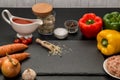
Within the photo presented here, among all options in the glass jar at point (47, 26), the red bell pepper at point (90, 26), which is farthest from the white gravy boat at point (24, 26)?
the red bell pepper at point (90, 26)

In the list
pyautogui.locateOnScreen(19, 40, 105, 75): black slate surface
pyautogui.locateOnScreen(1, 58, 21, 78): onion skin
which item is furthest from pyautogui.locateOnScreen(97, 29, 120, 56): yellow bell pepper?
pyautogui.locateOnScreen(1, 58, 21, 78): onion skin

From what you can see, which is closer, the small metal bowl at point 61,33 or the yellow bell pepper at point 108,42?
the yellow bell pepper at point 108,42

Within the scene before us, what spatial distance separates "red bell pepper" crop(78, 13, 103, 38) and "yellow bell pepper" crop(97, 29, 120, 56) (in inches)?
2.4

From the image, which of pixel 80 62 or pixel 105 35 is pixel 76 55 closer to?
pixel 80 62

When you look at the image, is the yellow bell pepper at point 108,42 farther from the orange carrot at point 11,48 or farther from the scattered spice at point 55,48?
the orange carrot at point 11,48

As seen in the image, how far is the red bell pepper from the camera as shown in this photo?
1.79m

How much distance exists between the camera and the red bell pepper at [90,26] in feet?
5.88

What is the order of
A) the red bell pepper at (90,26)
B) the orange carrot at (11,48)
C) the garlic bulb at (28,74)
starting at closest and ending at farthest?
the garlic bulb at (28,74), the orange carrot at (11,48), the red bell pepper at (90,26)

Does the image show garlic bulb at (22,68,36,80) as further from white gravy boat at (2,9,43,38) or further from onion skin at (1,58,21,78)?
white gravy boat at (2,9,43,38)

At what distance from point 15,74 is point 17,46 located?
0.19m

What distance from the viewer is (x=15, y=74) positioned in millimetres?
1543

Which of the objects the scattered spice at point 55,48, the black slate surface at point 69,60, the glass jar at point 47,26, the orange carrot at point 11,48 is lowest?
the black slate surface at point 69,60

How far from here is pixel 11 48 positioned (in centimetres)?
168

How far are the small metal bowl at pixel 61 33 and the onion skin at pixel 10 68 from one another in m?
0.33
